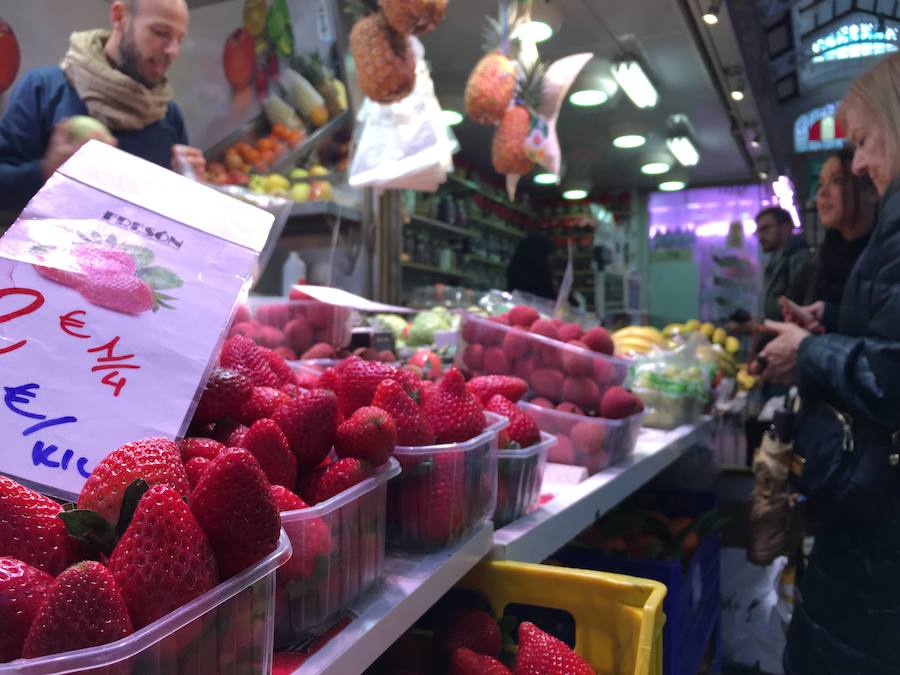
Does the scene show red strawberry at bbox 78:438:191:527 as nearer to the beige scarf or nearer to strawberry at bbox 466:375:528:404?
strawberry at bbox 466:375:528:404

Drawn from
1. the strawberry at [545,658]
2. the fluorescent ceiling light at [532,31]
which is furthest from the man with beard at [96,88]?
the strawberry at [545,658]

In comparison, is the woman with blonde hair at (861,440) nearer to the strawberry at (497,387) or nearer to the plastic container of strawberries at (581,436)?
the plastic container of strawberries at (581,436)

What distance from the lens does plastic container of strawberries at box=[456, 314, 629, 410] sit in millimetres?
1588

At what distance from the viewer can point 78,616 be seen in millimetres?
392

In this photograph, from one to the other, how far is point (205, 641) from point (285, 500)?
0.17 meters

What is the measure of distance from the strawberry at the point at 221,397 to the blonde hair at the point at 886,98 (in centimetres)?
153

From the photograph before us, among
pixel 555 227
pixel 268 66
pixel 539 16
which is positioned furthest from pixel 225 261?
pixel 555 227

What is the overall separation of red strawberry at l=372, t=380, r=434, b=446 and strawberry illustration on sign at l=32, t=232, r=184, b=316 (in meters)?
0.25

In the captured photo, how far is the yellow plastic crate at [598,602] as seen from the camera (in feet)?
2.84

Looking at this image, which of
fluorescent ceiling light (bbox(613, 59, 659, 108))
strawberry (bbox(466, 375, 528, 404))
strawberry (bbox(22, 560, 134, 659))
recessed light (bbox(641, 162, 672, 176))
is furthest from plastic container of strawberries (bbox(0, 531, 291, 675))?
recessed light (bbox(641, 162, 672, 176))

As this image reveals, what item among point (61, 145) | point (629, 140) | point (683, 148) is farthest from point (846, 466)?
point (683, 148)

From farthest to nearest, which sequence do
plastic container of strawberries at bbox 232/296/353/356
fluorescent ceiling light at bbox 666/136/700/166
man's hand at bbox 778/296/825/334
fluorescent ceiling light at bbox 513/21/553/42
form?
fluorescent ceiling light at bbox 666/136/700/166
fluorescent ceiling light at bbox 513/21/553/42
man's hand at bbox 778/296/825/334
plastic container of strawberries at bbox 232/296/353/356

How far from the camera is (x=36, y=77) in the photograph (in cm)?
207

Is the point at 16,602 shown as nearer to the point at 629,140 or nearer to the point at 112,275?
the point at 112,275
